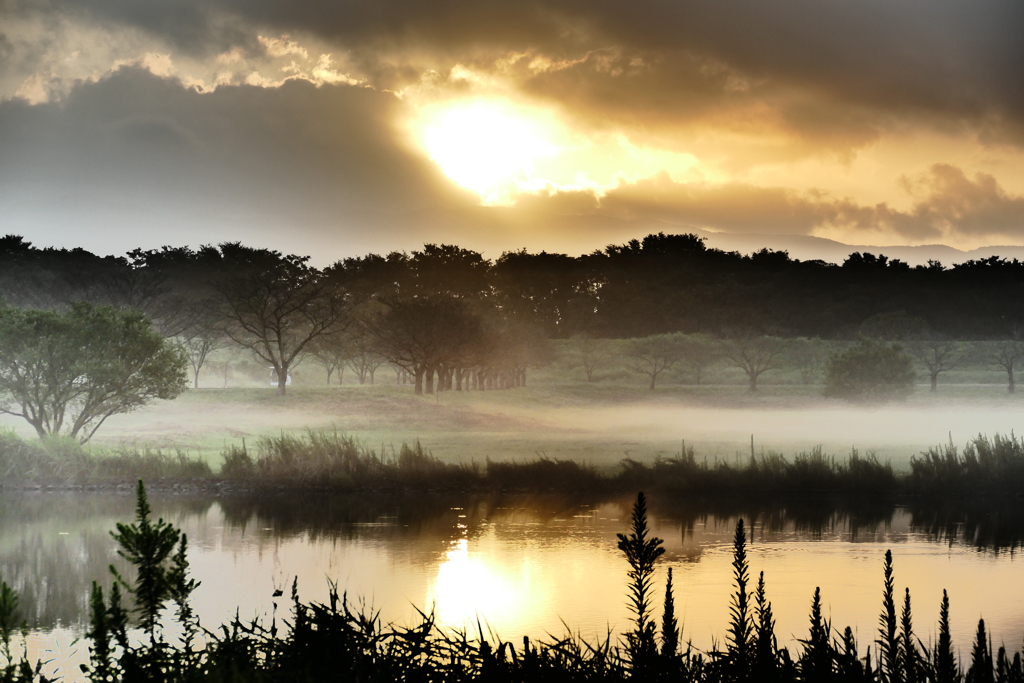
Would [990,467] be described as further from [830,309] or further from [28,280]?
[28,280]

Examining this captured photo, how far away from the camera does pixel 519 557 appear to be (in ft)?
55.6

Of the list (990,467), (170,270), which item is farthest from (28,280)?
(990,467)

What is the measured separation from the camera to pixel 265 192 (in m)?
39.2

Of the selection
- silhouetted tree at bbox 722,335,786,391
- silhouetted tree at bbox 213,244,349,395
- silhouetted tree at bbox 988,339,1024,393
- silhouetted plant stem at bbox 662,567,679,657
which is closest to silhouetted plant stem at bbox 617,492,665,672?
silhouetted plant stem at bbox 662,567,679,657

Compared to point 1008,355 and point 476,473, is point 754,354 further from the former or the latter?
point 476,473

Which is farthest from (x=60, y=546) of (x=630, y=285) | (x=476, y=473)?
(x=630, y=285)

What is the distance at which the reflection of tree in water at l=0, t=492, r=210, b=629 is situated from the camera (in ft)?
45.4

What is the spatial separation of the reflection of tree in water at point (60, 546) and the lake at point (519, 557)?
47mm

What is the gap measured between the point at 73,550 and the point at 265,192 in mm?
23868

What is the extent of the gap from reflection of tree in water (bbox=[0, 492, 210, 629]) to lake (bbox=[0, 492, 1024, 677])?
47 mm

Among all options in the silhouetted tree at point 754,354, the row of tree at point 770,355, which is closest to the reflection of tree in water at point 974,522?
the row of tree at point 770,355

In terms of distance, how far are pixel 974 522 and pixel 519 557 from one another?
32.2ft

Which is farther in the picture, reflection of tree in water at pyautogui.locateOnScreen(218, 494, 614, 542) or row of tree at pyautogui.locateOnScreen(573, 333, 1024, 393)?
row of tree at pyautogui.locateOnScreen(573, 333, 1024, 393)

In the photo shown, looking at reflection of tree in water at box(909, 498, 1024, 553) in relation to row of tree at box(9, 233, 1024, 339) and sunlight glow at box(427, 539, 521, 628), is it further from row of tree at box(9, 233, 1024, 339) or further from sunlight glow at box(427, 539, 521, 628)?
row of tree at box(9, 233, 1024, 339)
